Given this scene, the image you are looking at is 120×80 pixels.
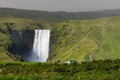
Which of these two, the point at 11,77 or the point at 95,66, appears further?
the point at 95,66

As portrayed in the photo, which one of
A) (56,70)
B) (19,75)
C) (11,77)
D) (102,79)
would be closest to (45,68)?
(56,70)

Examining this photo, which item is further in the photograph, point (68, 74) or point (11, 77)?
point (68, 74)

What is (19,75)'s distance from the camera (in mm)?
146500

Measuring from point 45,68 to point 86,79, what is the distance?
33054 mm

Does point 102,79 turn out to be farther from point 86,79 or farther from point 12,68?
point 12,68

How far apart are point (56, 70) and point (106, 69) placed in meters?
18.6

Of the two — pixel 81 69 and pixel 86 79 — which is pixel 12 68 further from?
pixel 86 79

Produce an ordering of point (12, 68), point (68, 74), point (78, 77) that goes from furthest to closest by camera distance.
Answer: point (12, 68)
point (68, 74)
point (78, 77)

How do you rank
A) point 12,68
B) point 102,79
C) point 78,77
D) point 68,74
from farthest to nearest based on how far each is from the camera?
1. point 12,68
2. point 68,74
3. point 78,77
4. point 102,79

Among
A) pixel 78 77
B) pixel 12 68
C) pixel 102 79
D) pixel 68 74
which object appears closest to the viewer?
pixel 102 79

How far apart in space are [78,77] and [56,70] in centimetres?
2129

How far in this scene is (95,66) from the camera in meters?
165

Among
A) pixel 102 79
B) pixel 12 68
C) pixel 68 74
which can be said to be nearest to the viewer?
pixel 102 79

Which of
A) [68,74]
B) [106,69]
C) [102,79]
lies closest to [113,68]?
[106,69]
